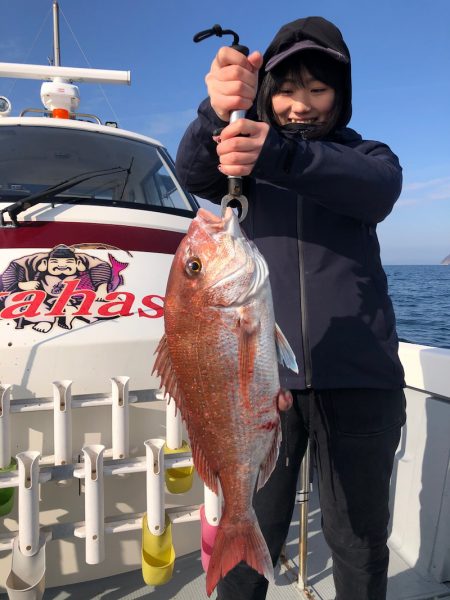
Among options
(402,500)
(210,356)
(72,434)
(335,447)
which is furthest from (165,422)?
(402,500)

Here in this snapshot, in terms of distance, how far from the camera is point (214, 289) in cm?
161

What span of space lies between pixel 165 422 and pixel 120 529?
619 millimetres

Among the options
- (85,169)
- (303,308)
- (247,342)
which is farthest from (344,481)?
(85,169)

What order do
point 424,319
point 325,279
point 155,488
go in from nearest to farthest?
point 325,279, point 155,488, point 424,319

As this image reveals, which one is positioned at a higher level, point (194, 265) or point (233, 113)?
point (233, 113)

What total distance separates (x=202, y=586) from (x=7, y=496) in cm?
140

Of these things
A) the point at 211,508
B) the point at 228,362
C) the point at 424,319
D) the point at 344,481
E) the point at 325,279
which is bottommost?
the point at 424,319

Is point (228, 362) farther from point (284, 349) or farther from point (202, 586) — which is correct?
point (202, 586)

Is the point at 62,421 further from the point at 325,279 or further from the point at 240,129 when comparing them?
the point at 240,129

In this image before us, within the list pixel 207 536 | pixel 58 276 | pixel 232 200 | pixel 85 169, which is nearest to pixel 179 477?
pixel 207 536

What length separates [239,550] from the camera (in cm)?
168

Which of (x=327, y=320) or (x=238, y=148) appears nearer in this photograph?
(x=238, y=148)

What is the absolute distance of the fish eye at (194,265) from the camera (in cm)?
163

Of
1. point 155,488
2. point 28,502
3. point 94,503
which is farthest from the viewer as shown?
point 155,488
